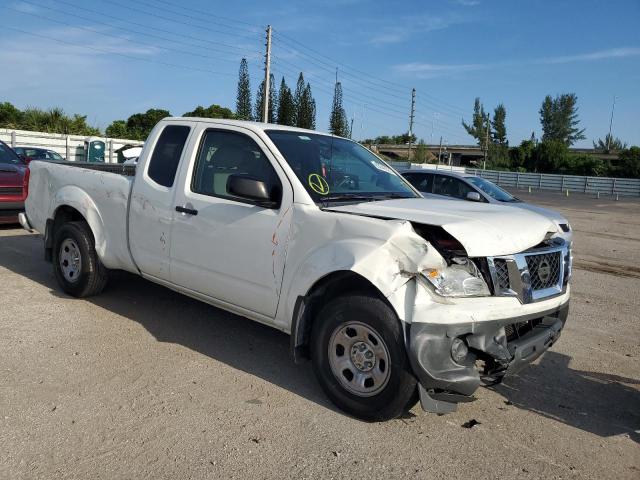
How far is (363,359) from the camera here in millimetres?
3719

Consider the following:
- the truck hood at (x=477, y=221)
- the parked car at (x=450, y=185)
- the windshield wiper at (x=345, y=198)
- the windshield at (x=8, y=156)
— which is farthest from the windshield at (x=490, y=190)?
the windshield at (x=8, y=156)

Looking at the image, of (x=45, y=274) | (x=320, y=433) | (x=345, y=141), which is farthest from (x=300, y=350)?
(x=45, y=274)

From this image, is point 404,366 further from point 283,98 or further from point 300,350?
point 283,98

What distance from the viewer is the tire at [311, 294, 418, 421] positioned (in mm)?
3512

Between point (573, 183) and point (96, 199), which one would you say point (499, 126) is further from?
point (96, 199)

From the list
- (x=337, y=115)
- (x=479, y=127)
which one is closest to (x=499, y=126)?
(x=479, y=127)

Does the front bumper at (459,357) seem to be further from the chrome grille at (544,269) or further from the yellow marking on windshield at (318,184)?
the yellow marking on windshield at (318,184)

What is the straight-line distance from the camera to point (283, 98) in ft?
196

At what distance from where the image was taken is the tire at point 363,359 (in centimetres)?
351

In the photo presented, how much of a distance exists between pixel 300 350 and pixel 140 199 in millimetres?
2219

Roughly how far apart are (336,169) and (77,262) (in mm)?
3093

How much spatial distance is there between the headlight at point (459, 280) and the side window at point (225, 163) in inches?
58.7

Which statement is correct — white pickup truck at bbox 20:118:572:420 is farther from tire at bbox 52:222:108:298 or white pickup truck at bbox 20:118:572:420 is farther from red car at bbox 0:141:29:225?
red car at bbox 0:141:29:225

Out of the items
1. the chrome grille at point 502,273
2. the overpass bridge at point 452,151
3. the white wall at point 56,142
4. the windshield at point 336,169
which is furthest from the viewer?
the overpass bridge at point 452,151
